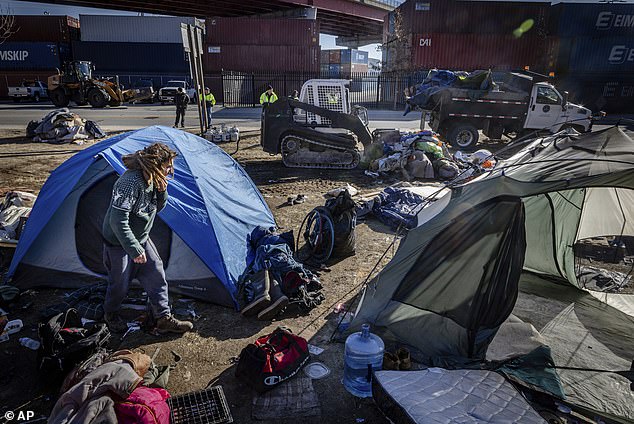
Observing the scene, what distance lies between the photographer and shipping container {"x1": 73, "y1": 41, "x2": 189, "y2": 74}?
1253 inches

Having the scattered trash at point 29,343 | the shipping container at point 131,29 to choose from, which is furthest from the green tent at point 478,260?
the shipping container at point 131,29

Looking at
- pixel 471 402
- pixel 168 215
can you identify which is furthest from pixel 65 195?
pixel 471 402

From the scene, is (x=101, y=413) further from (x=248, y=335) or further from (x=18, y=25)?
(x=18, y=25)

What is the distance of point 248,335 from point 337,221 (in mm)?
2159

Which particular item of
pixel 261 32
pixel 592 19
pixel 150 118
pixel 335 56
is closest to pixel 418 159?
pixel 150 118

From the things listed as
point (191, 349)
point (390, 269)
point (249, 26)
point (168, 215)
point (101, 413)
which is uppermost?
point (249, 26)

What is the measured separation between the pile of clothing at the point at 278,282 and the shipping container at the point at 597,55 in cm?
2648

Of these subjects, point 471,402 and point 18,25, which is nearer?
point 471,402

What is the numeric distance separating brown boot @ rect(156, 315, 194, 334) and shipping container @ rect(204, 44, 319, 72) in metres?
28.7

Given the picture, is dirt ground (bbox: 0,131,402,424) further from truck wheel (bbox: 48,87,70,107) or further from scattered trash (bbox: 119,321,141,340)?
truck wheel (bbox: 48,87,70,107)

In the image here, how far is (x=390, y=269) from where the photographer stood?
3992 millimetres

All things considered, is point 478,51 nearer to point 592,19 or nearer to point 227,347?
point 592,19

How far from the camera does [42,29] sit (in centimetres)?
3228

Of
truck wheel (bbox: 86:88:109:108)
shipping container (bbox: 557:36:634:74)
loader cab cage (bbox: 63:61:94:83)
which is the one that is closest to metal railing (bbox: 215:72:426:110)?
truck wheel (bbox: 86:88:109:108)
